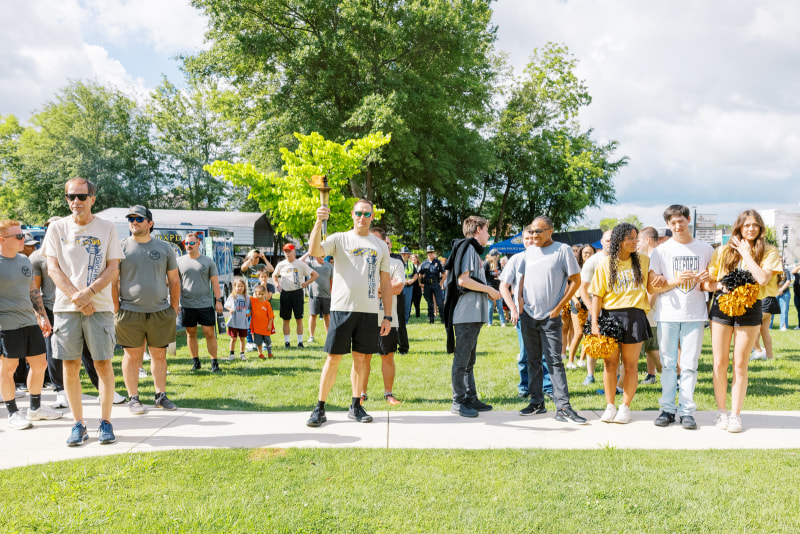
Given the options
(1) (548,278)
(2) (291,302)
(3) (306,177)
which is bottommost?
(2) (291,302)

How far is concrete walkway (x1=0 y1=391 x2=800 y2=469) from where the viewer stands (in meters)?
4.52

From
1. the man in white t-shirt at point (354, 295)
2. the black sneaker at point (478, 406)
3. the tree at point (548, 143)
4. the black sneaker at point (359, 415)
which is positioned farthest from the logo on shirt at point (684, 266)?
the tree at point (548, 143)

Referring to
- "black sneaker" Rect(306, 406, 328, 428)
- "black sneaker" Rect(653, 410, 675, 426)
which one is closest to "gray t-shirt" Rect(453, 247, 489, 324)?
"black sneaker" Rect(306, 406, 328, 428)

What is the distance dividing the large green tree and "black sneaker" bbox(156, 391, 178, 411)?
17.4 meters

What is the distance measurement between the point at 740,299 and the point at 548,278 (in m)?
1.69

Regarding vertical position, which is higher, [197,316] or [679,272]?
[679,272]

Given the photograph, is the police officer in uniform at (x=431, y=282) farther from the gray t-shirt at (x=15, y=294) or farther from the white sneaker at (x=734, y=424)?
the gray t-shirt at (x=15, y=294)

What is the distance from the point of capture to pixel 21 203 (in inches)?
1574

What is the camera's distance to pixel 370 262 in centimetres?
511

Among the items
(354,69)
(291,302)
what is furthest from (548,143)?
(291,302)

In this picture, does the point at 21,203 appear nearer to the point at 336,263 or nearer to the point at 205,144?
the point at 205,144

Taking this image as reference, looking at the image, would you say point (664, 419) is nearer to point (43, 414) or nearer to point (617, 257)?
point (617, 257)

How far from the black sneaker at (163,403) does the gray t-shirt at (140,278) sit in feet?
3.29

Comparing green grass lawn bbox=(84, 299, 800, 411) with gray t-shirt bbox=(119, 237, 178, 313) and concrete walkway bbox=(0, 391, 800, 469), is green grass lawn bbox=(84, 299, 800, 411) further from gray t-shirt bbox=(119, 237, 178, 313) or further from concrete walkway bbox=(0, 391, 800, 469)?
gray t-shirt bbox=(119, 237, 178, 313)
